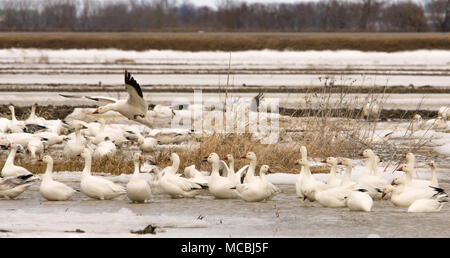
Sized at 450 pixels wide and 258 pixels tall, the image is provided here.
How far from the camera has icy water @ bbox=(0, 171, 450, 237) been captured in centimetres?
784

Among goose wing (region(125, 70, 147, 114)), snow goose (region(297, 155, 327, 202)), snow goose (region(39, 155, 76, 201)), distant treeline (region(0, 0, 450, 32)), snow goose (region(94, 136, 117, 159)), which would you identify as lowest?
distant treeline (region(0, 0, 450, 32))

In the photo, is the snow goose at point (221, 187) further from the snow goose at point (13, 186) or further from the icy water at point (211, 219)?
the snow goose at point (13, 186)

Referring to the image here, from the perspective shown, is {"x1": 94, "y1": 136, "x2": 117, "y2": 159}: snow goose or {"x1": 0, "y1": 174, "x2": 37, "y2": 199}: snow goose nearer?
{"x1": 0, "y1": 174, "x2": 37, "y2": 199}: snow goose

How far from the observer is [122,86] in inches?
1039

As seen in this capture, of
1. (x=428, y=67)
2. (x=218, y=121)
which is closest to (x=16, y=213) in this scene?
(x=218, y=121)

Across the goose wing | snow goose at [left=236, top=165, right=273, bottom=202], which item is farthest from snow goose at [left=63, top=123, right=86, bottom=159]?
snow goose at [left=236, top=165, right=273, bottom=202]

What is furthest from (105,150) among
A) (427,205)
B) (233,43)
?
(233,43)

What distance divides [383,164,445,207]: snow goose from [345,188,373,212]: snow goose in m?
0.47

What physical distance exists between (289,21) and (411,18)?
706 inches

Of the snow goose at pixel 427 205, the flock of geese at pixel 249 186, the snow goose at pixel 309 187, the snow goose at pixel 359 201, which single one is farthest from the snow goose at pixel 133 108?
the snow goose at pixel 427 205

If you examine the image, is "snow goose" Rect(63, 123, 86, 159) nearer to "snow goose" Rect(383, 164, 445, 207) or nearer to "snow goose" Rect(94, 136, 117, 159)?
"snow goose" Rect(94, 136, 117, 159)

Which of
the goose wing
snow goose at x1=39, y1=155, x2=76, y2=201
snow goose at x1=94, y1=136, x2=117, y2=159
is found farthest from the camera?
the goose wing

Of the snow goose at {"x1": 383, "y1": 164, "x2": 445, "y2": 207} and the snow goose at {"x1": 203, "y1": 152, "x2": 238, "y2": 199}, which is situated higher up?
the snow goose at {"x1": 383, "y1": 164, "x2": 445, "y2": 207}

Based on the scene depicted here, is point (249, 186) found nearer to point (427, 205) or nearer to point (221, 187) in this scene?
point (221, 187)
